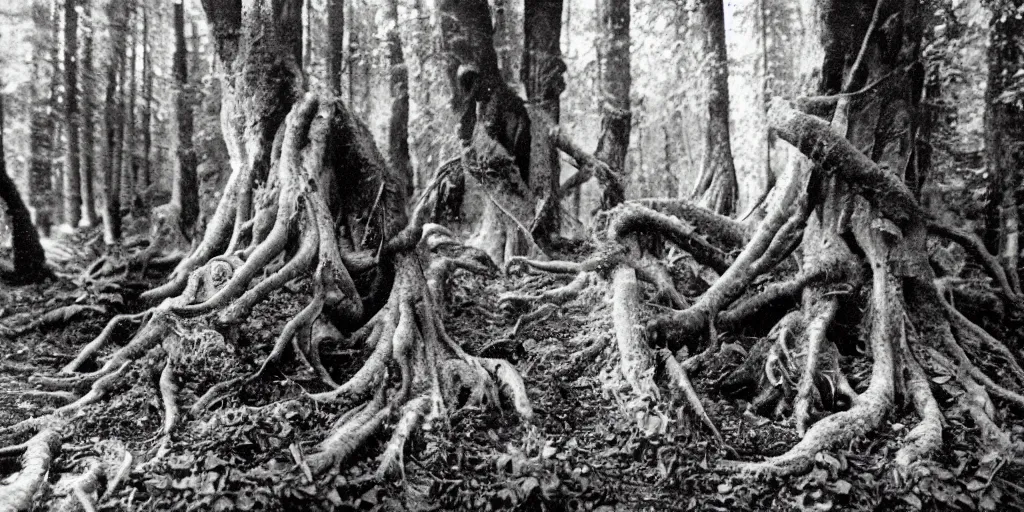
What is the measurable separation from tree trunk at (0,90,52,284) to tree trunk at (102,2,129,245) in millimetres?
4248

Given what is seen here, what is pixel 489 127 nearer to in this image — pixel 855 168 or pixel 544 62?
pixel 544 62

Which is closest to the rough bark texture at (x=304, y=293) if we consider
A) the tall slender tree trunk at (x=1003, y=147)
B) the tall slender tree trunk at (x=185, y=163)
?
the tall slender tree trunk at (x=185, y=163)

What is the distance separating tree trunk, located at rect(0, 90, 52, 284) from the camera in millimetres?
7707

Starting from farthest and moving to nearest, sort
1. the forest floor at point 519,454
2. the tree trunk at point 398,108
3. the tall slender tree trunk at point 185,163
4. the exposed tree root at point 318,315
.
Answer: the tree trunk at point 398,108 → the tall slender tree trunk at point 185,163 → the exposed tree root at point 318,315 → the forest floor at point 519,454

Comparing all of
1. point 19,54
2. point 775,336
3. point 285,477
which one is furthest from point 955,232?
point 19,54

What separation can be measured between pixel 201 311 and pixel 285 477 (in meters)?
1.69

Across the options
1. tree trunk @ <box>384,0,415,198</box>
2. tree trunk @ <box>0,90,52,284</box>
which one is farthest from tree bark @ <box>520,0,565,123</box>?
tree trunk @ <box>0,90,52,284</box>

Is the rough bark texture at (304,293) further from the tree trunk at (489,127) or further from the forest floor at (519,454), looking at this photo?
the tree trunk at (489,127)

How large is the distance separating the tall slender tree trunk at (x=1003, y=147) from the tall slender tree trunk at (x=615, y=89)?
15.8 feet

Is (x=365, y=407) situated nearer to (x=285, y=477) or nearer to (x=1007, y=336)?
(x=285, y=477)

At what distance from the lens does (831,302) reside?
4988 millimetres

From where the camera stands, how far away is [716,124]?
10.8m

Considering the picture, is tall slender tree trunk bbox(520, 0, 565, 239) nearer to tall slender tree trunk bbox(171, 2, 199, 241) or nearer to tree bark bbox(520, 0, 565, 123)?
tree bark bbox(520, 0, 565, 123)

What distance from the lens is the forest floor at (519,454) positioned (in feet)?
10.7
